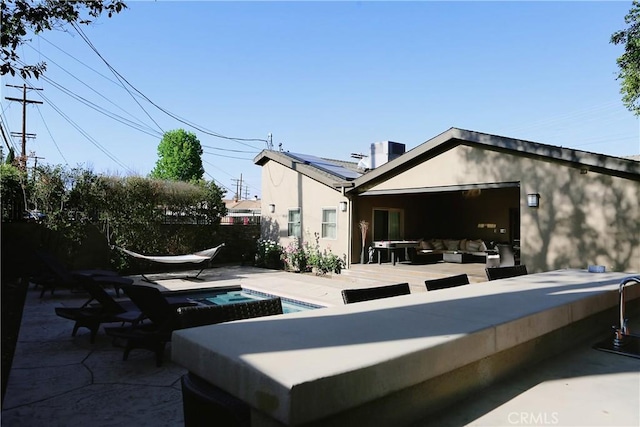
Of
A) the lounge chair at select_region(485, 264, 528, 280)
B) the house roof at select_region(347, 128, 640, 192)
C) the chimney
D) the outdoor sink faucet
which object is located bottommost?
the outdoor sink faucet

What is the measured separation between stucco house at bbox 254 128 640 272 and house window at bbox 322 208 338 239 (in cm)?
3

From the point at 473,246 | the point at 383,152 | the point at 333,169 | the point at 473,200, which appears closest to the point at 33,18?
the point at 333,169

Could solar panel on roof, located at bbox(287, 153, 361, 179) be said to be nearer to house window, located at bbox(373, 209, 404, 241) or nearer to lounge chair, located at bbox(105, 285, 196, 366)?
house window, located at bbox(373, 209, 404, 241)

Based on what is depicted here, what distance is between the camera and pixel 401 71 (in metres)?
13.8

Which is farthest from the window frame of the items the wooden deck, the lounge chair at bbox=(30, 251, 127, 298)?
the lounge chair at bbox=(30, 251, 127, 298)

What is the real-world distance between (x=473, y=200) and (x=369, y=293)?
13.6 m

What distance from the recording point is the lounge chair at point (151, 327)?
465cm

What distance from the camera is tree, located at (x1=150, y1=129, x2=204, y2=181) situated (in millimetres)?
34375

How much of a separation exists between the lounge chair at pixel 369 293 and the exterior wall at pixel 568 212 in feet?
21.1

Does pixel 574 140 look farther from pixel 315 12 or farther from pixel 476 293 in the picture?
pixel 476 293

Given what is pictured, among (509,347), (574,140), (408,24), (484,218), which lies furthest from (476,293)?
(574,140)

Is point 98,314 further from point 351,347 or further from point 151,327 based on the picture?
point 351,347

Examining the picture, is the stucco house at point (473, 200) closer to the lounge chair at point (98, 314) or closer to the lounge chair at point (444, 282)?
the lounge chair at point (444, 282)

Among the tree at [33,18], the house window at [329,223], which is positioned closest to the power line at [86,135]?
the house window at [329,223]
